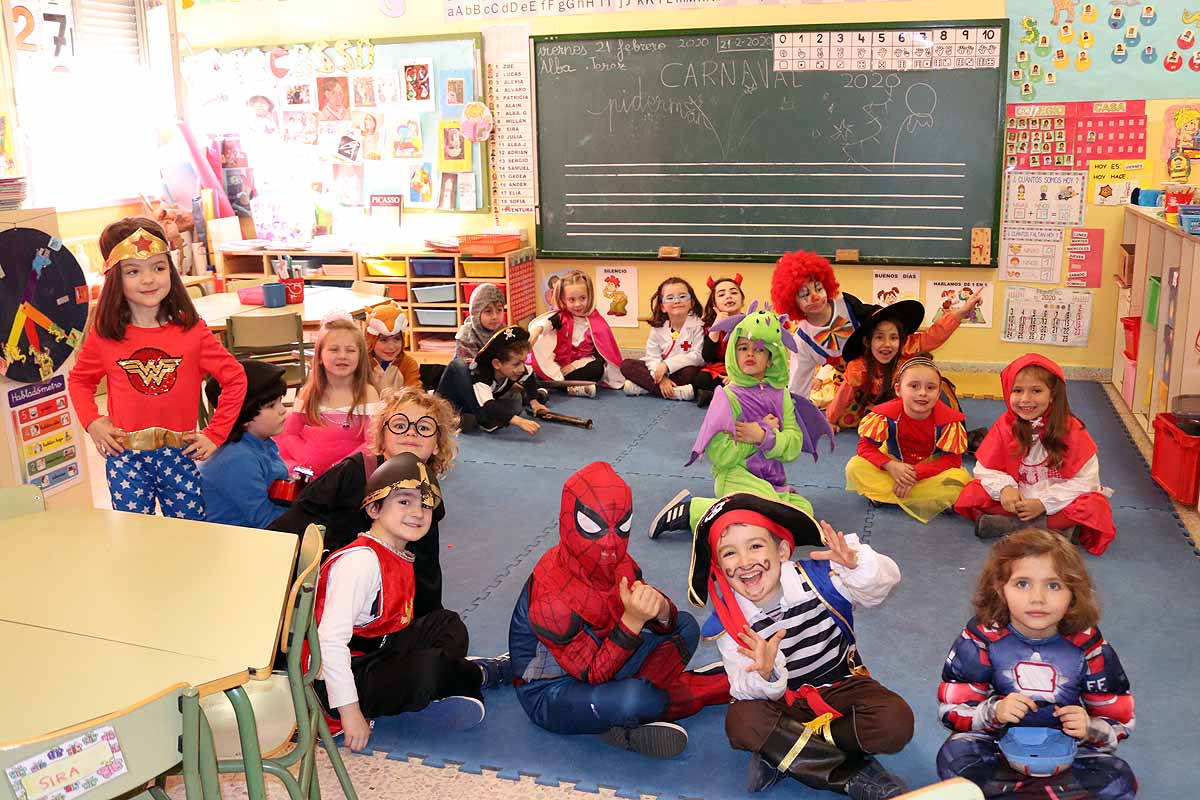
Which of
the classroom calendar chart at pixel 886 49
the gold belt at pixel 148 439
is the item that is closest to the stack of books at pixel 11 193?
the gold belt at pixel 148 439

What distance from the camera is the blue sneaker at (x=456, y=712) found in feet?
9.91

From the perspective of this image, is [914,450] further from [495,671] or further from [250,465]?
[250,465]

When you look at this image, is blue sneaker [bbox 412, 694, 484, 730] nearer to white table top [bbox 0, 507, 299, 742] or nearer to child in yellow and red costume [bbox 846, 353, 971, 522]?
white table top [bbox 0, 507, 299, 742]

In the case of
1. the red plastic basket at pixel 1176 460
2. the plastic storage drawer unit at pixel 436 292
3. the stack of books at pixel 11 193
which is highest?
the stack of books at pixel 11 193

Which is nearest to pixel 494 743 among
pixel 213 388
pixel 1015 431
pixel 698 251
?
pixel 213 388

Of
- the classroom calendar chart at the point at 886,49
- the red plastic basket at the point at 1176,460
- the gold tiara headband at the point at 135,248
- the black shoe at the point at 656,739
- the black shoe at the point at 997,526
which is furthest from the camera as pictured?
the classroom calendar chart at the point at 886,49

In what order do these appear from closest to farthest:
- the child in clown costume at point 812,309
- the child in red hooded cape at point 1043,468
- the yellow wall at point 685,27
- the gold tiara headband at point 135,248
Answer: the gold tiara headband at point 135,248
the child in red hooded cape at point 1043,468
the child in clown costume at point 812,309
the yellow wall at point 685,27

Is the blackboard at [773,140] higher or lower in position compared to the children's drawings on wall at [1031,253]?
higher

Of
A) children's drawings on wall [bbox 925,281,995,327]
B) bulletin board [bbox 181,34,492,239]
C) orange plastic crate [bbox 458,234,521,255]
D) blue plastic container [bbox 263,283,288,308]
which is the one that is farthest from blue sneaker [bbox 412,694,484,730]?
bulletin board [bbox 181,34,492,239]

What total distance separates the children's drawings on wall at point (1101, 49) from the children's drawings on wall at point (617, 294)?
2683mm

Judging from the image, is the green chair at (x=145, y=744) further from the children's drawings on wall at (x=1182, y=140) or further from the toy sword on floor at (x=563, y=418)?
the children's drawings on wall at (x=1182, y=140)

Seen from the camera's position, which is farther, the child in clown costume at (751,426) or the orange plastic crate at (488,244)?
the orange plastic crate at (488,244)

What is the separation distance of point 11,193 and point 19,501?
1443mm

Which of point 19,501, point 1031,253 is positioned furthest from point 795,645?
point 1031,253
